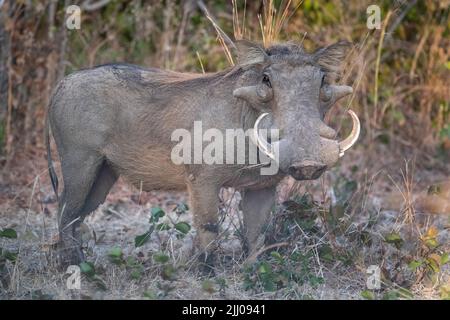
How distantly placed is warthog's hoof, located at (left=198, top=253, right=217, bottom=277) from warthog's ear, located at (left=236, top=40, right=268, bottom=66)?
1.05m

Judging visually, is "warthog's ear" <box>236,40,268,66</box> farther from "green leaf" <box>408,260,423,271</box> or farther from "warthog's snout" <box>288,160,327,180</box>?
"green leaf" <box>408,260,423,271</box>

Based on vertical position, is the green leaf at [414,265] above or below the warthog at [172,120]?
below

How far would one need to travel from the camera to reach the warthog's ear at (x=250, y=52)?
405 cm

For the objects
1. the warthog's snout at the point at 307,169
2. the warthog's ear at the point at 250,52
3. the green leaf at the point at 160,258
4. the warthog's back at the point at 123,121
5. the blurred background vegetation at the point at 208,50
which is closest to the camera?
the warthog's snout at the point at 307,169

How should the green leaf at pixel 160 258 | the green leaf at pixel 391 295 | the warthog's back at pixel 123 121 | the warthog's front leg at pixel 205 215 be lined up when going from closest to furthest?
the green leaf at pixel 391 295 → the green leaf at pixel 160 258 → the warthog's front leg at pixel 205 215 → the warthog's back at pixel 123 121

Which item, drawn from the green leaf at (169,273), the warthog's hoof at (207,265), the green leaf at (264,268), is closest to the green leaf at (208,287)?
the green leaf at (169,273)

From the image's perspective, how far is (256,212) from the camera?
4.47 m

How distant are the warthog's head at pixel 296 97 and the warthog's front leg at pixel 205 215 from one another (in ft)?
1.45

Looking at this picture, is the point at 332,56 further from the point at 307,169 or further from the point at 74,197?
the point at 74,197

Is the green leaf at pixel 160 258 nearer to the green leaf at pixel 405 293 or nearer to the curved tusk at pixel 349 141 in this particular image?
the curved tusk at pixel 349 141

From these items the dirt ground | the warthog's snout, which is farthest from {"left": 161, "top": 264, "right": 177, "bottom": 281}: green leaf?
the warthog's snout

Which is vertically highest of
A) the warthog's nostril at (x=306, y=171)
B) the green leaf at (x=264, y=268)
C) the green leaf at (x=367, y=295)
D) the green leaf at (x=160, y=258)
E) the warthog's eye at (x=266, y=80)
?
the warthog's eye at (x=266, y=80)

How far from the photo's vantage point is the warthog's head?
374 cm
